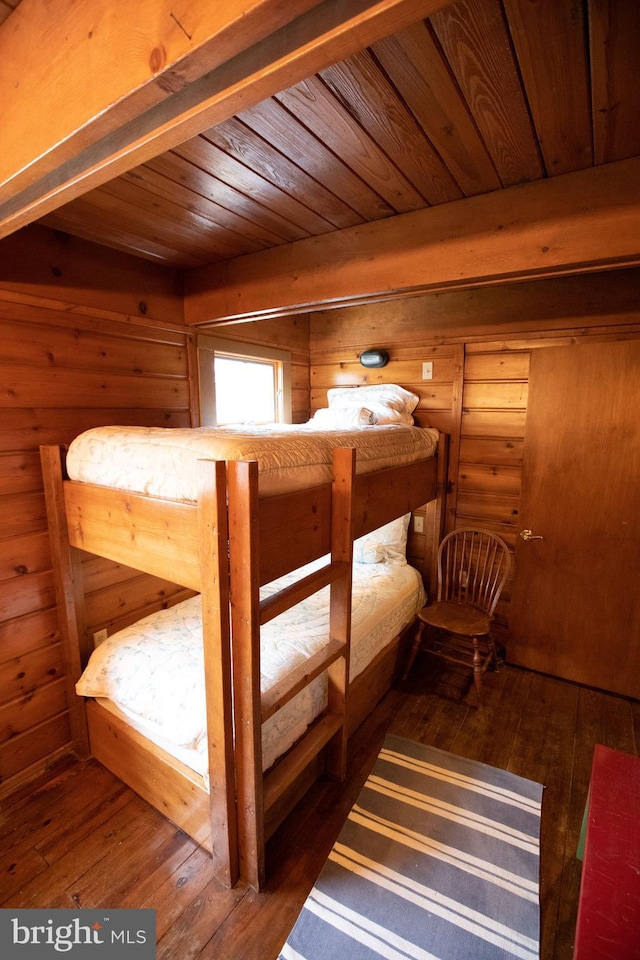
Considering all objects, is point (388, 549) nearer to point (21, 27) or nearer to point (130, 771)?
point (130, 771)

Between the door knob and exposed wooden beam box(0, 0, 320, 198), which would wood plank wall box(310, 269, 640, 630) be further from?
exposed wooden beam box(0, 0, 320, 198)

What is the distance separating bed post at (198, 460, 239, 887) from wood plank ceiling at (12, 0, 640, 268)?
3.17 feet

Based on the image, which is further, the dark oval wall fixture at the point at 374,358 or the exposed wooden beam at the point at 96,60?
the dark oval wall fixture at the point at 374,358

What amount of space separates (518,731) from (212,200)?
2809mm

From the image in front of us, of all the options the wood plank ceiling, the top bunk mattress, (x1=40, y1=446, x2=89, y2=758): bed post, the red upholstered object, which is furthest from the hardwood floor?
the wood plank ceiling

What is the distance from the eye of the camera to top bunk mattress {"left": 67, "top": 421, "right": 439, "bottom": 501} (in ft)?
3.94

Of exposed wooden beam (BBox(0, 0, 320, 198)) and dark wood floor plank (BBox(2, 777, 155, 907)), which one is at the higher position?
exposed wooden beam (BBox(0, 0, 320, 198))

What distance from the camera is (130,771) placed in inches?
67.3

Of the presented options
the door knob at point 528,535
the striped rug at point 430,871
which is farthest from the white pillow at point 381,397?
the striped rug at point 430,871

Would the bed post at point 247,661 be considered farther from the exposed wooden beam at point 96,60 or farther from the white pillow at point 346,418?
the white pillow at point 346,418

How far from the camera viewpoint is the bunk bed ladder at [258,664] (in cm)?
115

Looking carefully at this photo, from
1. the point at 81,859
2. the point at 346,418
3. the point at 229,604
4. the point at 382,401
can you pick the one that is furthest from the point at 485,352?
the point at 81,859

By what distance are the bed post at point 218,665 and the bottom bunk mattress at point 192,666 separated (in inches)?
5.4

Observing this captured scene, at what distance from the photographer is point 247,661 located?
1.23 m
